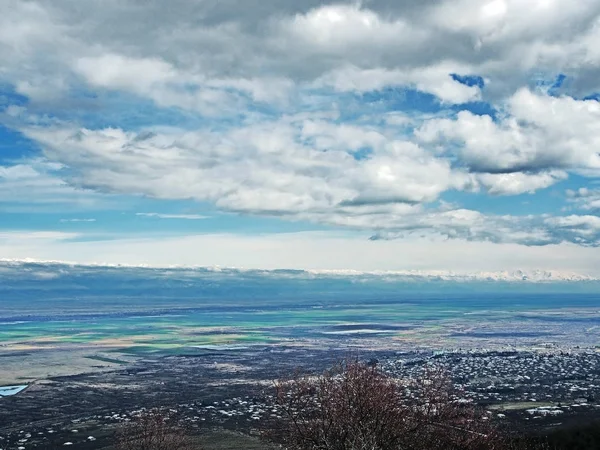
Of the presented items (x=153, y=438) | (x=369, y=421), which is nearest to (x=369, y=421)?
(x=369, y=421)

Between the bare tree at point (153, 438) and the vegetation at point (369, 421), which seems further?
the bare tree at point (153, 438)

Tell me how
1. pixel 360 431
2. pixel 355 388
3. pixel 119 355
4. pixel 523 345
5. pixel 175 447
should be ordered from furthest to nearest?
pixel 523 345
pixel 119 355
pixel 175 447
pixel 355 388
pixel 360 431

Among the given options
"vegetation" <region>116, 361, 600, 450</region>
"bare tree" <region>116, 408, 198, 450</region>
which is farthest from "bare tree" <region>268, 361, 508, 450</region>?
"bare tree" <region>116, 408, 198, 450</region>

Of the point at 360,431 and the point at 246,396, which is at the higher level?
the point at 360,431

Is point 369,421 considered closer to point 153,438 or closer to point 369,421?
point 369,421

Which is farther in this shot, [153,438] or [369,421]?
[153,438]

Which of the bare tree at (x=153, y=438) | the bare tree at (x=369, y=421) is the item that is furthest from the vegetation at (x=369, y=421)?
the bare tree at (x=153, y=438)

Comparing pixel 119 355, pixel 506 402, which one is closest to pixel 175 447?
pixel 506 402

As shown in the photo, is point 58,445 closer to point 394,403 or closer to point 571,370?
point 394,403

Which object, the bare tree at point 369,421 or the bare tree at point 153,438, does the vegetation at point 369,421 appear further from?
the bare tree at point 153,438
